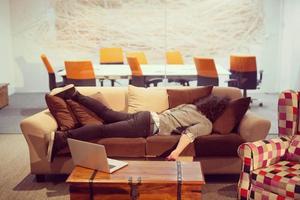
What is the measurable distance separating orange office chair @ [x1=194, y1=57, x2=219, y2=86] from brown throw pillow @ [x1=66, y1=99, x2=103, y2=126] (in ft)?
7.32

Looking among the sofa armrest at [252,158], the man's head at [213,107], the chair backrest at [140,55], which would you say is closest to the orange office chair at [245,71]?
the chair backrest at [140,55]

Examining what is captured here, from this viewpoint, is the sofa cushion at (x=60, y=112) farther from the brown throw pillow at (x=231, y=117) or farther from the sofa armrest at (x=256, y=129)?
the sofa armrest at (x=256, y=129)

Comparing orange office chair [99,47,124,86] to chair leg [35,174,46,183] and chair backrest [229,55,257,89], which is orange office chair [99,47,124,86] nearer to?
chair backrest [229,55,257,89]

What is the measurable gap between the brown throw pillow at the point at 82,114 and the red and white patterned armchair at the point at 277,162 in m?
1.44

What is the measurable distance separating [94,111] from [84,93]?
0.35 meters

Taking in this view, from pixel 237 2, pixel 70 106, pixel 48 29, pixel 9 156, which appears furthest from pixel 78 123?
pixel 237 2

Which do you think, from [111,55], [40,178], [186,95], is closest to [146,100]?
[186,95]

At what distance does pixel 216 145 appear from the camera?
335cm

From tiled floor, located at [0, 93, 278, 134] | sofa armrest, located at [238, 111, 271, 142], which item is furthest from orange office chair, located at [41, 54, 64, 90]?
sofa armrest, located at [238, 111, 271, 142]

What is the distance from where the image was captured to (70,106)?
365 centimetres

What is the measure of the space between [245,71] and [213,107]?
217 cm

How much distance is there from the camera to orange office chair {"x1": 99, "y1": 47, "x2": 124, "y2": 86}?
18.4 feet

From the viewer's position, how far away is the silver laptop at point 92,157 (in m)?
2.49

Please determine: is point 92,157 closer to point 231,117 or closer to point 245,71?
point 231,117
